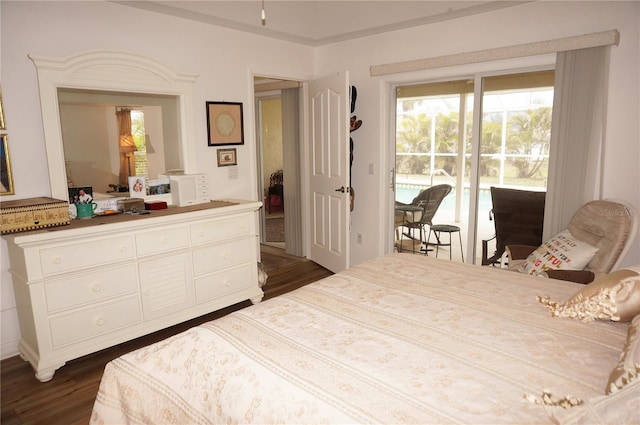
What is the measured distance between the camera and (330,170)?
14.4 feet

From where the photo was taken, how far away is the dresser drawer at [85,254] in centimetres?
253

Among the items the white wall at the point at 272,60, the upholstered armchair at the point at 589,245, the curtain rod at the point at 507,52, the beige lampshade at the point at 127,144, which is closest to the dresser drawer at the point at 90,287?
the white wall at the point at 272,60

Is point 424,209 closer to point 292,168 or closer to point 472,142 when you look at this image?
point 472,142

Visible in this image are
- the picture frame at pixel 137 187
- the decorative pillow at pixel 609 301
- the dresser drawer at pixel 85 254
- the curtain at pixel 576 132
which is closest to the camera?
Result: the decorative pillow at pixel 609 301

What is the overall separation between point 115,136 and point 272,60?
1.80 metres

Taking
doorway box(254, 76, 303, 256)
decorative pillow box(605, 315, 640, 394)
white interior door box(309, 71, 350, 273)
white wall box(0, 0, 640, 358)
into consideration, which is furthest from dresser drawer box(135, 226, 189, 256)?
decorative pillow box(605, 315, 640, 394)

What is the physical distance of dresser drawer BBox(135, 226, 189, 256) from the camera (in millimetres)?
2922

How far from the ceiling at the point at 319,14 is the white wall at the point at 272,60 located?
10cm

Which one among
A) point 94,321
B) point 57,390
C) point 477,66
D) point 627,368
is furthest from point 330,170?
point 627,368

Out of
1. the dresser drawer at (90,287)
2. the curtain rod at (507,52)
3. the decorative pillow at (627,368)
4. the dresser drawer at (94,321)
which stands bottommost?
the dresser drawer at (94,321)

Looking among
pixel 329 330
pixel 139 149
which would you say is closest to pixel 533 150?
pixel 329 330

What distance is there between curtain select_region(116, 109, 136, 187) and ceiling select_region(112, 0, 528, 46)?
82cm

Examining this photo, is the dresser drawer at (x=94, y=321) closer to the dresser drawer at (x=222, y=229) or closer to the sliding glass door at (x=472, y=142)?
the dresser drawer at (x=222, y=229)

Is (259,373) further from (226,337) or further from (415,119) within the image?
(415,119)
